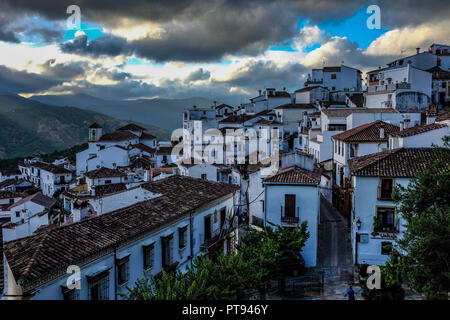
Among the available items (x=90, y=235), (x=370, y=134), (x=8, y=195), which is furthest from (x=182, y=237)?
(x=8, y=195)

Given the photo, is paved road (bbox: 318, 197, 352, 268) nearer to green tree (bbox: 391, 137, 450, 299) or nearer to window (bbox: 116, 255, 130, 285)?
green tree (bbox: 391, 137, 450, 299)

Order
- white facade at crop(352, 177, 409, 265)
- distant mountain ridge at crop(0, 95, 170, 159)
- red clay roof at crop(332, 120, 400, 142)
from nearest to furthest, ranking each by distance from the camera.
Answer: white facade at crop(352, 177, 409, 265)
red clay roof at crop(332, 120, 400, 142)
distant mountain ridge at crop(0, 95, 170, 159)

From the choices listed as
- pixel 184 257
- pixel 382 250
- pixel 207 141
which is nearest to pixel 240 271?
pixel 184 257

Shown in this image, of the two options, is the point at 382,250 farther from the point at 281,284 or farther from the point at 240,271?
the point at 240,271

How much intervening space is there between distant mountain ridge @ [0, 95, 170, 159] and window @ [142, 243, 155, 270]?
111 m

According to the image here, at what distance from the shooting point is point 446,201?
36.3ft

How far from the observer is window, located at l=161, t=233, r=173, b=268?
14.6 metres

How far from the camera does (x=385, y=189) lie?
18.5 metres

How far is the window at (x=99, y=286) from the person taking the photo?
34.9 feet

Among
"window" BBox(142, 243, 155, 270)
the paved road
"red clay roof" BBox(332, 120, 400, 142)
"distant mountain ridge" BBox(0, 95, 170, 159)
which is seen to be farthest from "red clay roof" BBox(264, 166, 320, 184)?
"distant mountain ridge" BBox(0, 95, 170, 159)

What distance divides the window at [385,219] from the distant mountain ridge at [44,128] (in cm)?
10868

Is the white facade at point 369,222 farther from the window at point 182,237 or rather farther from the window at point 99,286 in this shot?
the window at point 99,286

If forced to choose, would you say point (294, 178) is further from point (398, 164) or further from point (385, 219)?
point (398, 164)

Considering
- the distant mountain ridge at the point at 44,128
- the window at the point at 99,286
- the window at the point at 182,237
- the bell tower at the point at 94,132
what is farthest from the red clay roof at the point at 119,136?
the distant mountain ridge at the point at 44,128
